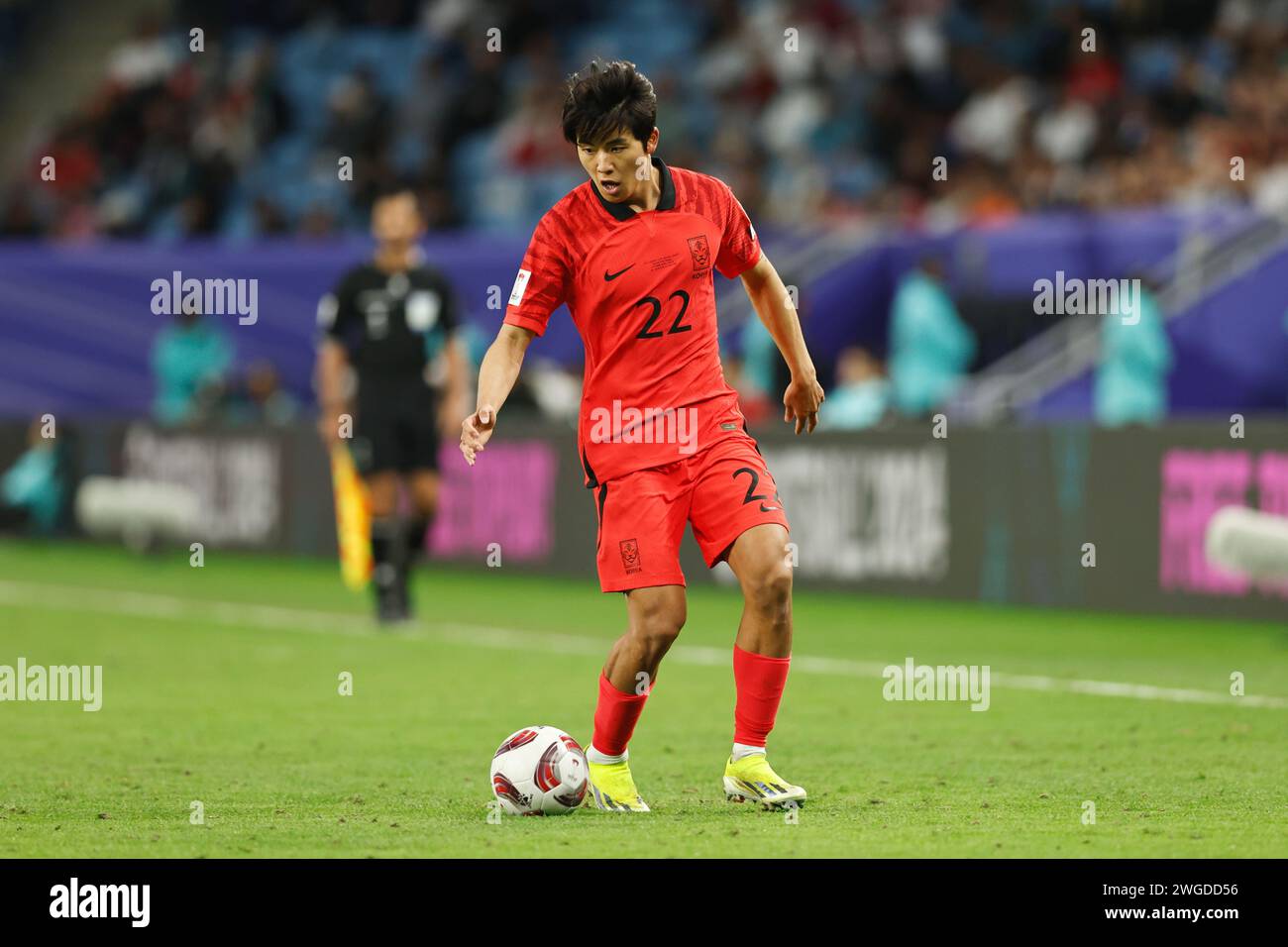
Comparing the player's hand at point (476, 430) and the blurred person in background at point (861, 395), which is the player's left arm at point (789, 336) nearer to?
the player's hand at point (476, 430)

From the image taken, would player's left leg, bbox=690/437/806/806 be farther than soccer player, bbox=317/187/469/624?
No

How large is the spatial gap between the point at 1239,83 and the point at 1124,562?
18.6ft

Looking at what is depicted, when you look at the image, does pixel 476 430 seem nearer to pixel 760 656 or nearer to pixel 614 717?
pixel 614 717

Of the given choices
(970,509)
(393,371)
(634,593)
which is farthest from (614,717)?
(970,509)

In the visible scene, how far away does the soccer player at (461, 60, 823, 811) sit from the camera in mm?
6910

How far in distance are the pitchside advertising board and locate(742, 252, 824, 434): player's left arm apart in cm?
640

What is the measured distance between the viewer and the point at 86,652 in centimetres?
1252

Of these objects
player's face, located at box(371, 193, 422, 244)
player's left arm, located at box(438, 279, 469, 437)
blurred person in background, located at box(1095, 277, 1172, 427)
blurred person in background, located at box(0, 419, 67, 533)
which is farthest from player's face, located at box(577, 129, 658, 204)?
blurred person in background, located at box(0, 419, 67, 533)

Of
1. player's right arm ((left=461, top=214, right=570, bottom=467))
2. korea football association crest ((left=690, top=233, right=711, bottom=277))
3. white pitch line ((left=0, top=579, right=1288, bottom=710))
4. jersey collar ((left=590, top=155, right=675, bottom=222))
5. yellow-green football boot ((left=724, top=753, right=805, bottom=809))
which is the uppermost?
jersey collar ((left=590, top=155, right=675, bottom=222))

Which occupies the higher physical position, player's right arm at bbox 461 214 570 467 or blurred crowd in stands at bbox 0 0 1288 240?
blurred crowd in stands at bbox 0 0 1288 240

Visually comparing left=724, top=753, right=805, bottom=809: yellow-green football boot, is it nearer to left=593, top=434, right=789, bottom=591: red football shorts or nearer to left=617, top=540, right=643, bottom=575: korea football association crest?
left=593, top=434, right=789, bottom=591: red football shorts

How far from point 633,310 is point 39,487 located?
1622 centimetres

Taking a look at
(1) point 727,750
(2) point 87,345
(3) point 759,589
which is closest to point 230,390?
(2) point 87,345
